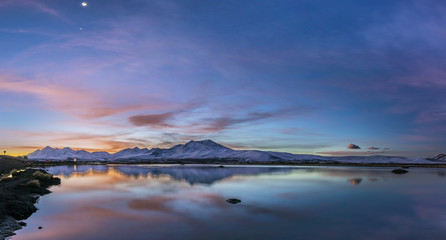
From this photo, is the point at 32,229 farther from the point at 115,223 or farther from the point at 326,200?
the point at 326,200

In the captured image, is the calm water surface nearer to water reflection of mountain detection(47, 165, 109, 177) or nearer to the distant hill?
the distant hill

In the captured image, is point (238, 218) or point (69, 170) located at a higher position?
point (238, 218)

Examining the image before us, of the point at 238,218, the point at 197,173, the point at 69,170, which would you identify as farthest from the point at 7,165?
the point at 238,218

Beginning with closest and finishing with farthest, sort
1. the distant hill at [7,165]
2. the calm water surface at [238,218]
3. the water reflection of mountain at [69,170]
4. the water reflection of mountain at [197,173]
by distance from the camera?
the calm water surface at [238,218] → the water reflection of mountain at [197,173] → the distant hill at [7,165] → the water reflection of mountain at [69,170]

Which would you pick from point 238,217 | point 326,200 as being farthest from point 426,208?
point 238,217

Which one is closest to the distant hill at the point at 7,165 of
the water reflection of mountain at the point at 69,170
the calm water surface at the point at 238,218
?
the water reflection of mountain at the point at 69,170

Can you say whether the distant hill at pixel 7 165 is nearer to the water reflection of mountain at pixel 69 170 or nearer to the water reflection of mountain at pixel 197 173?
the water reflection of mountain at pixel 69 170

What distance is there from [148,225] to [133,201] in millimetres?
12023

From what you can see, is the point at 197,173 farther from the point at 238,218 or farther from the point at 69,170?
the point at 238,218

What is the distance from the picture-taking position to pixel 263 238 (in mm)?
16953

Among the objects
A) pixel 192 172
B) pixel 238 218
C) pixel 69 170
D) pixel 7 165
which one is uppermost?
pixel 7 165

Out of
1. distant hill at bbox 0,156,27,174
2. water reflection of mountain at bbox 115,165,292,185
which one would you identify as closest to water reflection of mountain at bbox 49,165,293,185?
water reflection of mountain at bbox 115,165,292,185

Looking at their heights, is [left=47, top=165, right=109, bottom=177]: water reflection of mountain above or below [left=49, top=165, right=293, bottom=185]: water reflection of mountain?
below

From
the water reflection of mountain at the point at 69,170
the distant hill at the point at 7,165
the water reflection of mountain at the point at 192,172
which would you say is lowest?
the water reflection of mountain at the point at 69,170
